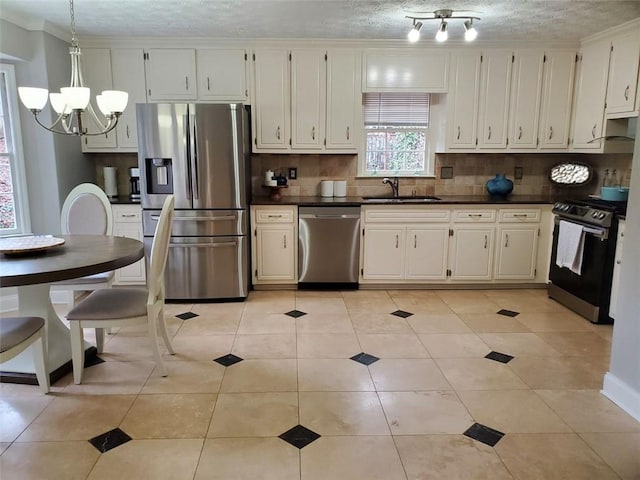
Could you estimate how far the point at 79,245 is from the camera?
274cm

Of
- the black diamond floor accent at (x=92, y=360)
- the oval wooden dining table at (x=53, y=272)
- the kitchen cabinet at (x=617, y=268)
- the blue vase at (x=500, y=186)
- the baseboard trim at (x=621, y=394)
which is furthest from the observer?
the blue vase at (x=500, y=186)

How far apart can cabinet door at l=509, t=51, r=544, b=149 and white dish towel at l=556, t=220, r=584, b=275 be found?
979 millimetres

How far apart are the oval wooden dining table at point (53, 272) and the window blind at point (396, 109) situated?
9.45 ft

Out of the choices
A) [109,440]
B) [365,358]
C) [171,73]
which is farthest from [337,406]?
[171,73]

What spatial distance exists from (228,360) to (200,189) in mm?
1621

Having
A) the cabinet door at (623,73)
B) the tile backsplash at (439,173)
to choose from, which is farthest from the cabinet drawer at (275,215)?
the cabinet door at (623,73)

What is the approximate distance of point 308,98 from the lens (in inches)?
171

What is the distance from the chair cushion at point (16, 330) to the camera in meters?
2.20

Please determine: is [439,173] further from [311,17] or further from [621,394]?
[621,394]

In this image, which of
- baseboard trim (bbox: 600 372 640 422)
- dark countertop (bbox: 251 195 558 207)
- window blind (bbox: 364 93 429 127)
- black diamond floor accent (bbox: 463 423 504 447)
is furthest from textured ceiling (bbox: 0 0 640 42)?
black diamond floor accent (bbox: 463 423 504 447)

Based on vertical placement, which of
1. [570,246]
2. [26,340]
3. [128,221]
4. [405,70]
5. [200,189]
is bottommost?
[26,340]

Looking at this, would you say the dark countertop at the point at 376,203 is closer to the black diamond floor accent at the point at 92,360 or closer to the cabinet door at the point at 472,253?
the cabinet door at the point at 472,253

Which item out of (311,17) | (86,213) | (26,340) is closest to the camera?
(26,340)

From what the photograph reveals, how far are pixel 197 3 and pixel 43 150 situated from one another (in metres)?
1.85
